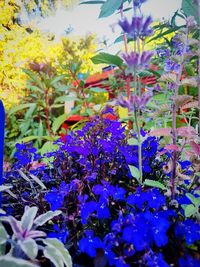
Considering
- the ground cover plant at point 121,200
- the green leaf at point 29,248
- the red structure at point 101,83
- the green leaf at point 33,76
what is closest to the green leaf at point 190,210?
the ground cover plant at point 121,200

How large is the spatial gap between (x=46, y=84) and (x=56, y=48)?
1376 mm

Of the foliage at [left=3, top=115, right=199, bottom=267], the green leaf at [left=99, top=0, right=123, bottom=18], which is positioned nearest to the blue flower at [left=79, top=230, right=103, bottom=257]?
the foliage at [left=3, top=115, right=199, bottom=267]

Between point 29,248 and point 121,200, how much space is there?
21 cm

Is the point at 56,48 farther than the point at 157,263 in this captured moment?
Yes

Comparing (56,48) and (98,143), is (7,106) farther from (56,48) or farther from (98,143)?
(98,143)

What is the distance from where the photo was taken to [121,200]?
0.62 metres

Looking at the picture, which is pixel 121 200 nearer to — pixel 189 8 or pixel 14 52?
pixel 189 8

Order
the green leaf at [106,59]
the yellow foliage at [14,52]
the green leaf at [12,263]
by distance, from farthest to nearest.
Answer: the yellow foliage at [14,52] < the green leaf at [106,59] < the green leaf at [12,263]

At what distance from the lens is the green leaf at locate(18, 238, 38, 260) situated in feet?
1.53

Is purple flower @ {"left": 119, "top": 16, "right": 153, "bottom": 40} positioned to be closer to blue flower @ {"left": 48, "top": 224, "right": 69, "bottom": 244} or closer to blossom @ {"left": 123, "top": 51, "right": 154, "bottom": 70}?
blossom @ {"left": 123, "top": 51, "right": 154, "bottom": 70}

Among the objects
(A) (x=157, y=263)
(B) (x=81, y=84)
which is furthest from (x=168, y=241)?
(B) (x=81, y=84)

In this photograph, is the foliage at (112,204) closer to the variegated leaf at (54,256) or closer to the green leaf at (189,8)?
the variegated leaf at (54,256)

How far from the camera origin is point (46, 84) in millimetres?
1562

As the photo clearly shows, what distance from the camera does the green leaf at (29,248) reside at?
1.53 ft
